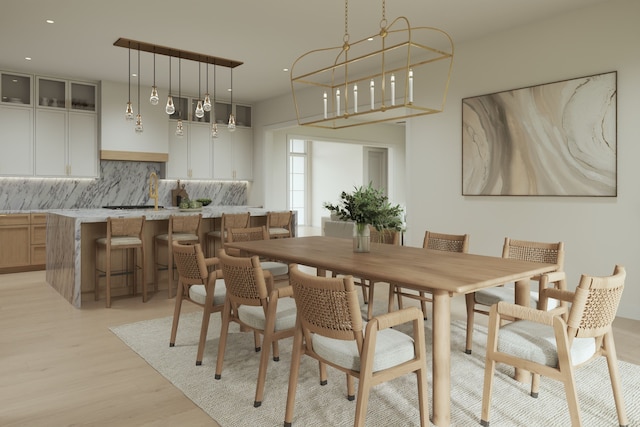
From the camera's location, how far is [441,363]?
2227mm

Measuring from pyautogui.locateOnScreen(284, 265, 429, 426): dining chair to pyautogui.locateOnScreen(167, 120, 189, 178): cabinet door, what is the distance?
6254 millimetres

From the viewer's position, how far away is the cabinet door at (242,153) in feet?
28.4

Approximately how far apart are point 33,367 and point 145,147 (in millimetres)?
4899

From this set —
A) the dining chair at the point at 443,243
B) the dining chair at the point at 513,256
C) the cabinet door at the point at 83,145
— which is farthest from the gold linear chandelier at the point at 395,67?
the cabinet door at the point at 83,145

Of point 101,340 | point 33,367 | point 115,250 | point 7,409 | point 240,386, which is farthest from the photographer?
point 115,250

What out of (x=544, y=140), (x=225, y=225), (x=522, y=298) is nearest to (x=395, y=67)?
(x=544, y=140)

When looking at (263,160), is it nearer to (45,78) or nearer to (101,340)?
(45,78)

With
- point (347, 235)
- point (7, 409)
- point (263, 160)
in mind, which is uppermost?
point (263, 160)

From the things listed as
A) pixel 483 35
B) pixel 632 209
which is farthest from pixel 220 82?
pixel 632 209

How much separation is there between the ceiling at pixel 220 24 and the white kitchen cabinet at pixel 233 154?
2.27 metres

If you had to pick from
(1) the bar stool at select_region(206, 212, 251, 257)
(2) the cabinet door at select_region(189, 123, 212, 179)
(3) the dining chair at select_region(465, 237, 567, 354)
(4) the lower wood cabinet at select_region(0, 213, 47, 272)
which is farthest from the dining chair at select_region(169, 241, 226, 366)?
(2) the cabinet door at select_region(189, 123, 212, 179)

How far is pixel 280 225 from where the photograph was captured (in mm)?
5828

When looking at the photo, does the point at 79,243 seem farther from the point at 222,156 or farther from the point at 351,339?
the point at 222,156

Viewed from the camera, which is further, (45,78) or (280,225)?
(45,78)
